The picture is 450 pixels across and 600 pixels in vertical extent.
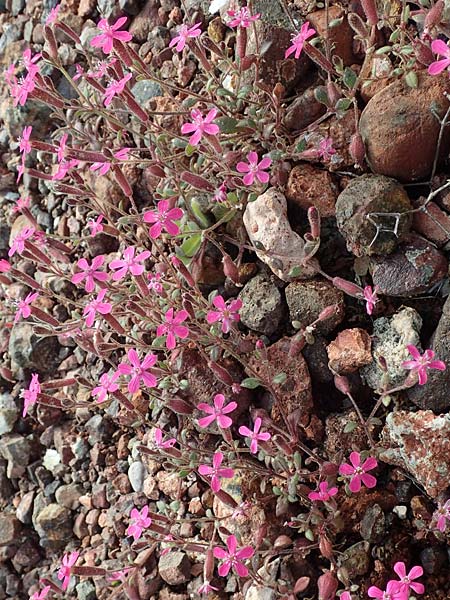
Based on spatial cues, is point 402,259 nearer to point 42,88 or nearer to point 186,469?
point 186,469

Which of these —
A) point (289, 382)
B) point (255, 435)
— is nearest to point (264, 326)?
point (289, 382)

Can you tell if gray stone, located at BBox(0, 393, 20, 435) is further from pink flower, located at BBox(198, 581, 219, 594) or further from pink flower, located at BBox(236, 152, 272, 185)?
pink flower, located at BBox(236, 152, 272, 185)

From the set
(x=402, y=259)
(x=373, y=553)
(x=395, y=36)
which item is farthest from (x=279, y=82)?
(x=373, y=553)

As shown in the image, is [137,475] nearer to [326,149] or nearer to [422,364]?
[422,364]

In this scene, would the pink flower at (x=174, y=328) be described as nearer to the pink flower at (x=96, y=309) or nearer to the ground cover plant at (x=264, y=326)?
the ground cover plant at (x=264, y=326)

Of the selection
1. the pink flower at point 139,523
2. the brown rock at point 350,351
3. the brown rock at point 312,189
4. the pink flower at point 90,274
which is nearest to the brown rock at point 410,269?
the brown rock at point 350,351

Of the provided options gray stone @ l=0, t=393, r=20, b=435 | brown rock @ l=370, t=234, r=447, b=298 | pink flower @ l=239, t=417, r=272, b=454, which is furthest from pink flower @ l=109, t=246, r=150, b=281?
gray stone @ l=0, t=393, r=20, b=435
